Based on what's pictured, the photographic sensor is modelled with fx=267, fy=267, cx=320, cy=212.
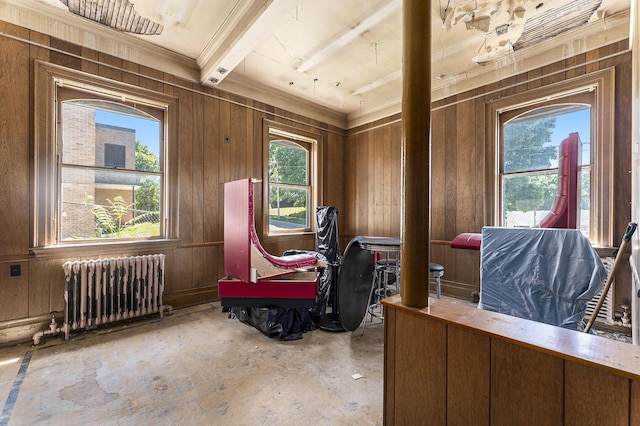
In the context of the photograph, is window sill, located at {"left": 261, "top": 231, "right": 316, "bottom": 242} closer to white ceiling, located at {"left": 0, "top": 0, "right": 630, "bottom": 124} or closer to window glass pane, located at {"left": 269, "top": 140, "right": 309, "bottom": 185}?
window glass pane, located at {"left": 269, "top": 140, "right": 309, "bottom": 185}

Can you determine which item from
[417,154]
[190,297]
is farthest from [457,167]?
[190,297]

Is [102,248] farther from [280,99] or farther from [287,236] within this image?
[280,99]

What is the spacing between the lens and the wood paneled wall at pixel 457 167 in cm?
272

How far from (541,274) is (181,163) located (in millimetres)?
3832

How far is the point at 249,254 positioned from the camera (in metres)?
2.57

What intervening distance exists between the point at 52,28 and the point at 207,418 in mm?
3757

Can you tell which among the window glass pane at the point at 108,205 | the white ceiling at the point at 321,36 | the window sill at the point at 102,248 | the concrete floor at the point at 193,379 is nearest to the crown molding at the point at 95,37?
the white ceiling at the point at 321,36

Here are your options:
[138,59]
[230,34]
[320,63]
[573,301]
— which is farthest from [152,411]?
[320,63]

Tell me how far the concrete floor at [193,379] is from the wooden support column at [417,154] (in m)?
1.01

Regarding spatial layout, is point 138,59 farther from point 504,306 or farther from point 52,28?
point 504,306

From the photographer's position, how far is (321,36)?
2986 mm

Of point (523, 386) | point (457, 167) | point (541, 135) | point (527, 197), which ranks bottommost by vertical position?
point (523, 386)

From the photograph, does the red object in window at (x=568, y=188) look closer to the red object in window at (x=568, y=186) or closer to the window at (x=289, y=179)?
the red object in window at (x=568, y=186)

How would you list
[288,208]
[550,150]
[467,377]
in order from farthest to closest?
[288,208]
[550,150]
[467,377]
